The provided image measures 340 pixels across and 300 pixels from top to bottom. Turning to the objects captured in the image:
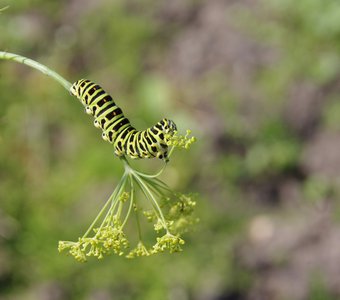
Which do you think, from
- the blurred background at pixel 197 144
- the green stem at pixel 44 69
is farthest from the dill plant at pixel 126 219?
the blurred background at pixel 197 144

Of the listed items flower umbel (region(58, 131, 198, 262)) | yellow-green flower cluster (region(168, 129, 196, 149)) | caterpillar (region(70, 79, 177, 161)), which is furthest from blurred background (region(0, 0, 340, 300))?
yellow-green flower cluster (region(168, 129, 196, 149))

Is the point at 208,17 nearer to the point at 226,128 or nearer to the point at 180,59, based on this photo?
the point at 180,59

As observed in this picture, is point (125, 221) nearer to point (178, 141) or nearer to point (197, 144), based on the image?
point (178, 141)

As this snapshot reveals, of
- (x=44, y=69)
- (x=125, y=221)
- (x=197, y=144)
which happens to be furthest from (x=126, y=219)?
(x=197, y=144)

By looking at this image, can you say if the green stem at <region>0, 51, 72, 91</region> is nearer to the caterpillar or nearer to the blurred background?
the caterpillar

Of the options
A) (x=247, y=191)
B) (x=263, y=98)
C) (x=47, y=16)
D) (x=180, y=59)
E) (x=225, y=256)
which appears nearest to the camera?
(x=225, y=256)

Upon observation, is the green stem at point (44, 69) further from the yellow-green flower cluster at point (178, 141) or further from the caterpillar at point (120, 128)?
the yellow-green flower cluster at point (178, 141)

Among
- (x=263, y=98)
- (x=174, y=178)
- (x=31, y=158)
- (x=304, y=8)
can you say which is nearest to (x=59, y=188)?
(x=31, y=158)
